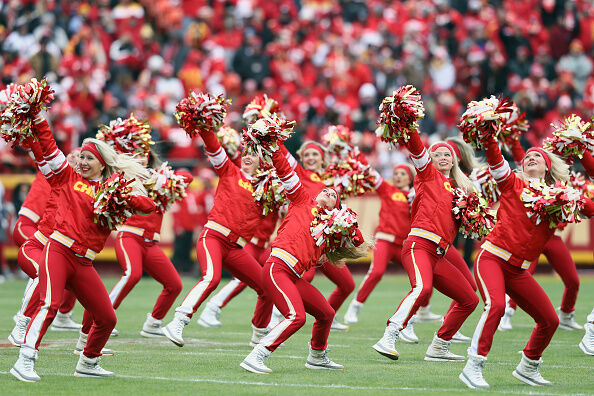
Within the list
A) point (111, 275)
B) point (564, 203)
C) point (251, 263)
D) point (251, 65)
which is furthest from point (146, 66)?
point (564, 203)

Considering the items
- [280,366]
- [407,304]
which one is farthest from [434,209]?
[280,366]

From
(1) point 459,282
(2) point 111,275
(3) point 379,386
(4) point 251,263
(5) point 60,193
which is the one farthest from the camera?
(2) point 111,275

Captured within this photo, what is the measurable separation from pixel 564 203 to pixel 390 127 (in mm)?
1538

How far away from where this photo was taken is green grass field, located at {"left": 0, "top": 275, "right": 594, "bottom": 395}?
265 inches

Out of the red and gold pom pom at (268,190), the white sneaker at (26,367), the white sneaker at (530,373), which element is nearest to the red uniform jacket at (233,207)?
the red and gold pom pom at (268,190)

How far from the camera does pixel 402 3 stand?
2392 centimetres

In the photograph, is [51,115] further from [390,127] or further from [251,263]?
[390,127]

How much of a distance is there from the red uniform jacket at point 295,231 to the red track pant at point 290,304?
0.08 meters

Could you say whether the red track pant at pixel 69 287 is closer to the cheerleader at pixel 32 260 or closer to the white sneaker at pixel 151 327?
the cheerleader at pixel 32 260

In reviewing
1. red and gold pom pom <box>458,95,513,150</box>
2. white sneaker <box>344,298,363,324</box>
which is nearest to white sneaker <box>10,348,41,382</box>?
red and gold pom pom <box>458,95,513,150</box>

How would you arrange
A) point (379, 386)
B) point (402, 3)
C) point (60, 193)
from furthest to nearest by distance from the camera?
point (402, 3) < point (60, 193) < point (379, 386)

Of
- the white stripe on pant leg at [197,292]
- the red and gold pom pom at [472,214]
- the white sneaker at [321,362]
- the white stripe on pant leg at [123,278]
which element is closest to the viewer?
the white sneaker at [321,362]

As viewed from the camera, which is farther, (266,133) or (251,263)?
(251,263)

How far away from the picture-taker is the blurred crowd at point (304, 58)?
65.0 feet
